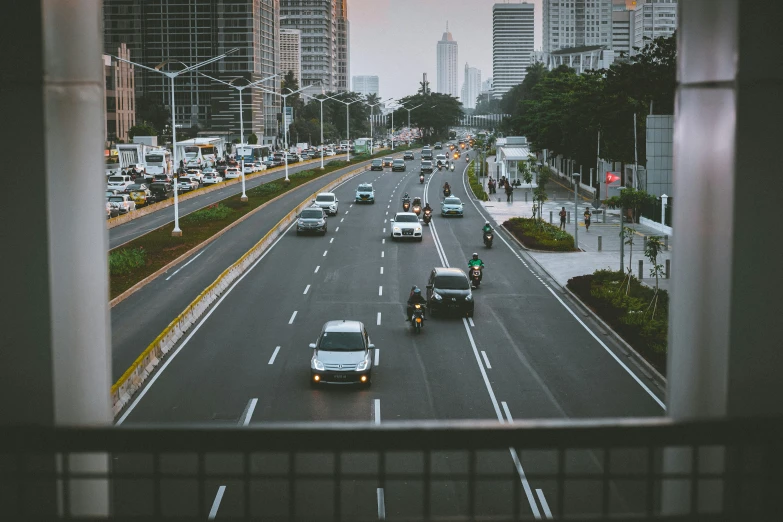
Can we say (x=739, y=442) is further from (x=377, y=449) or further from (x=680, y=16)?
(x=680, y=16)

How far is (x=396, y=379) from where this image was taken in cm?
2439

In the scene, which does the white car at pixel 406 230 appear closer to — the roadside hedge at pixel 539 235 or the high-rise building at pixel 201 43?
the roadside hedge at pixel 539 235

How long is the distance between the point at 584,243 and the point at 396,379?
99.8ft

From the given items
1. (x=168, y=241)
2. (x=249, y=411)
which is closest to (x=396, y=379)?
(x=249, y=411)

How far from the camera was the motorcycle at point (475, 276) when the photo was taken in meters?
38.8

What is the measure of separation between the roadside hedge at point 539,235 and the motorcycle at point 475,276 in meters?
11.6

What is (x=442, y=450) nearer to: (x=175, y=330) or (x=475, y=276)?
(x=175, y=330)

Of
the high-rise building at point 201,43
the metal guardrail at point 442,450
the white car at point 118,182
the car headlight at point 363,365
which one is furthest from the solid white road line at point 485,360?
the high-rise building at point 201,43

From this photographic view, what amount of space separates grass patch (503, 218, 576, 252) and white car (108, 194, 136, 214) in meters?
24.7

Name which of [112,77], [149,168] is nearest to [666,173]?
[149,168]

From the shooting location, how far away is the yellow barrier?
2206 centimetres

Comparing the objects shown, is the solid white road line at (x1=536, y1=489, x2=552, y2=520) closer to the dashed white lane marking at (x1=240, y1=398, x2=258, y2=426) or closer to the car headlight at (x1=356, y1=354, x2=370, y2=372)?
the dashed white lane marking at (x1=240, y1=398, x2=258, y2=426)

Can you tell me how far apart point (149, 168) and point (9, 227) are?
94.0 m

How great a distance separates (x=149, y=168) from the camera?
96312 millimetres
